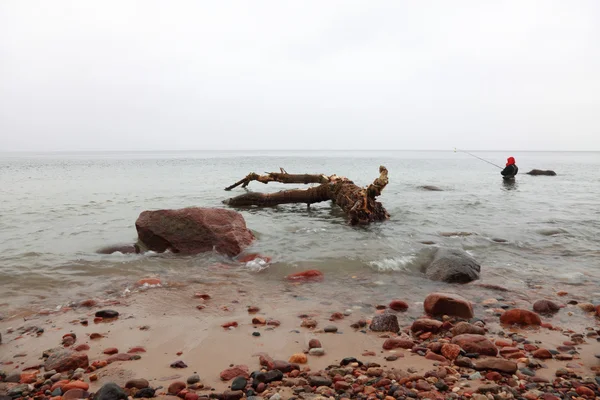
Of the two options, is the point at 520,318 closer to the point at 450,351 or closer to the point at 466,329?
the point at 466,329

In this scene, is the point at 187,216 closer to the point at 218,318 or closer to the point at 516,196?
the point at 218,318

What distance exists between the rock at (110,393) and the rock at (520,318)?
4.51 m

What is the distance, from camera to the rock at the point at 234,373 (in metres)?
3.47

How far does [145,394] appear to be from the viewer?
3150 millimetres

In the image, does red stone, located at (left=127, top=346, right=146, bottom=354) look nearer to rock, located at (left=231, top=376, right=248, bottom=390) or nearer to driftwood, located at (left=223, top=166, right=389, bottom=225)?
rock, located at (left=231, top=376, right=248, bottom=390)

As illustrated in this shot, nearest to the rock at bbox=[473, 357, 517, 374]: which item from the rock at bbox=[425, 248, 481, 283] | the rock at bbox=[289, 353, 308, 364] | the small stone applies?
the rock at bbox=[289, 353, 308, 364]

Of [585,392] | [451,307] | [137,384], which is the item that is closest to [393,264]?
[451,307]

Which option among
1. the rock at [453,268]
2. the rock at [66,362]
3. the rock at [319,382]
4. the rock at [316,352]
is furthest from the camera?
the rock at [453,268]

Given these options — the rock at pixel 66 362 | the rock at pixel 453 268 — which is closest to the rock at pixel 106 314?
the rock at pixel 66 362

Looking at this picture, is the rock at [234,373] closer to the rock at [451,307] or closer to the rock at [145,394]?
the rock at [145,394]

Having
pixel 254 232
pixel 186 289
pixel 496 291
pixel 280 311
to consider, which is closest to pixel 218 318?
pixel 280 311

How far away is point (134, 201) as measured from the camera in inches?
748

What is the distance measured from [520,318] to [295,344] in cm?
297

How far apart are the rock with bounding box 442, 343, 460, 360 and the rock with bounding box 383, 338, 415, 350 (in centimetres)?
36
